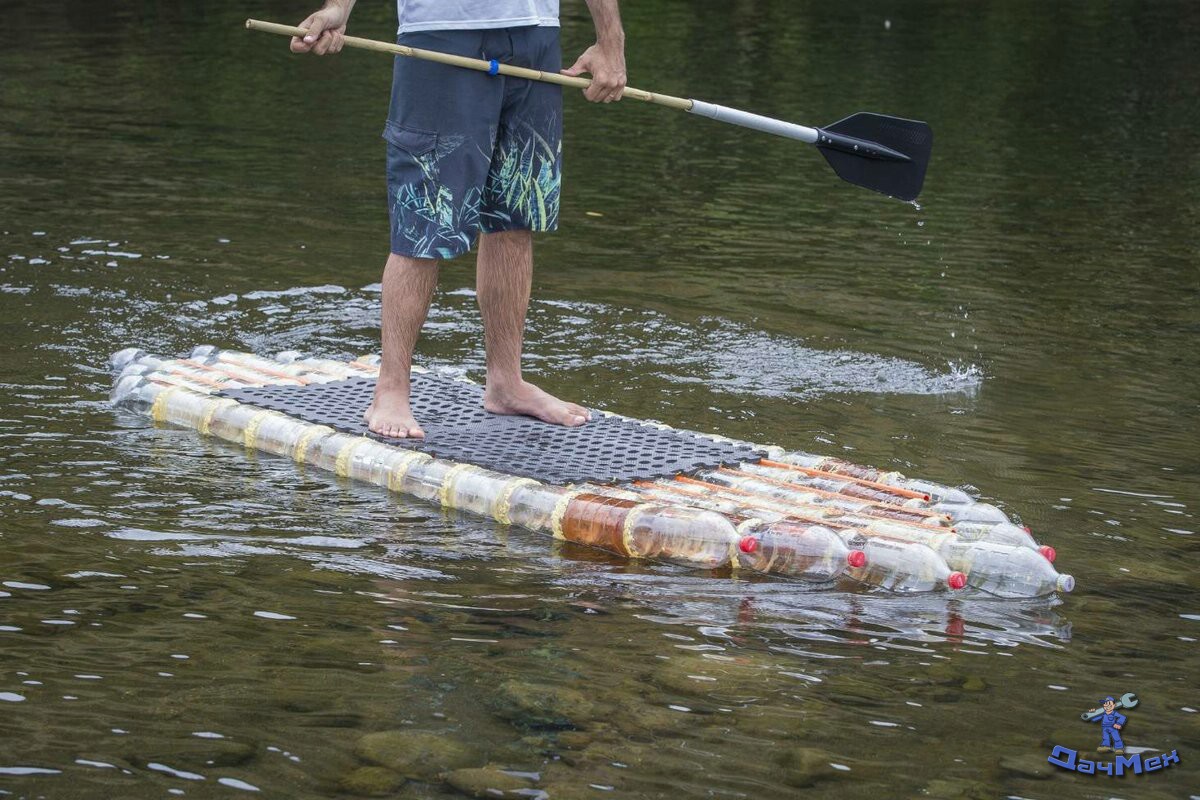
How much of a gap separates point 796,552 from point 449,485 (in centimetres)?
125

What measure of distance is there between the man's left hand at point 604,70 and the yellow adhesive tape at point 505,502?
1.42m

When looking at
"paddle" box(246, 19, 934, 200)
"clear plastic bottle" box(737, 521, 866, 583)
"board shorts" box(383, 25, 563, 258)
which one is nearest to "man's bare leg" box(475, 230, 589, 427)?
"board shorts" box(383, 25, 563, 258)

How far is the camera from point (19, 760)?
11.9 feet

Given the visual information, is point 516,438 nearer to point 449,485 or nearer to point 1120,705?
point 449,485

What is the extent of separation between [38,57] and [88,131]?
502cm

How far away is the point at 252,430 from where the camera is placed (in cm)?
611

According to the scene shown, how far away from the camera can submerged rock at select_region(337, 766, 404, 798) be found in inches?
141

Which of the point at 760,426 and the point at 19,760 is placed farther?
the point at 760,426

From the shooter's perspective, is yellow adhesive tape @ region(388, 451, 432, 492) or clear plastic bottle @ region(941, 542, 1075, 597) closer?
clear plastic bottle @ region(941, 542, 1075, 597)

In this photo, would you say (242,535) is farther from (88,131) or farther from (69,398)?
(88,131)

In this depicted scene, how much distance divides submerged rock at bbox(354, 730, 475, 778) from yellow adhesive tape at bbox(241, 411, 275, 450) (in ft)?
8.07

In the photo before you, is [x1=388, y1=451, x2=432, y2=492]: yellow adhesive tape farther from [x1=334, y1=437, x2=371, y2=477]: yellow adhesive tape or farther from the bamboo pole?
the bamboo pole

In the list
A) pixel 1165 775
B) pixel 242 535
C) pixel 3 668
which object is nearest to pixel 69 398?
pixel 242 535

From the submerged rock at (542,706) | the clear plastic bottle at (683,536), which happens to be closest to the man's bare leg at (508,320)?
the clear plastic bottle at (683,536)
